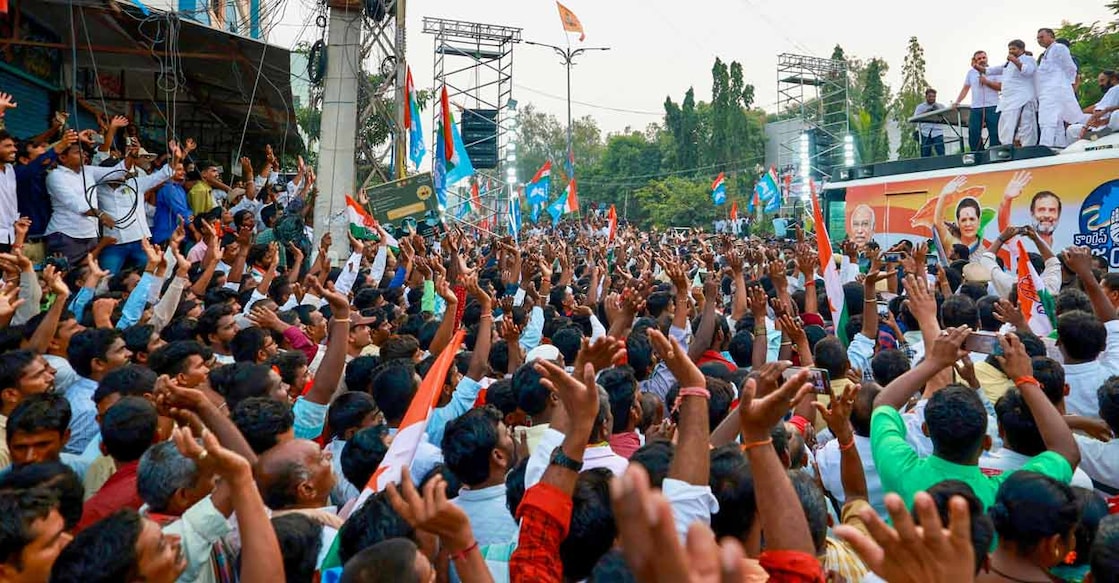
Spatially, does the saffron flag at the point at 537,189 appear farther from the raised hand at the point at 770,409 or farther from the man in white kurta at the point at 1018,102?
the raised hand at the point at 770,409

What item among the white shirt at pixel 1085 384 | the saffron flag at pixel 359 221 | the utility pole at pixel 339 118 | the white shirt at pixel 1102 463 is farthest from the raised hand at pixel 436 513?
the utility pole at pixel 339 118

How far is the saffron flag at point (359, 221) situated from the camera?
410 inches

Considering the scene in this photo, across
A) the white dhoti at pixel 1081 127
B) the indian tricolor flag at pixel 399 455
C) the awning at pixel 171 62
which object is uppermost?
the awning at pixel 171 62

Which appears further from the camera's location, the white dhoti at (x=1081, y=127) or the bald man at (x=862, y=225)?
the bald man at (x=862, y=225)

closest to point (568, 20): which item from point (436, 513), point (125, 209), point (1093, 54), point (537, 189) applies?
point (537, 189)

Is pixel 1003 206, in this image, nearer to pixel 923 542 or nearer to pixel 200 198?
pixel 200 198

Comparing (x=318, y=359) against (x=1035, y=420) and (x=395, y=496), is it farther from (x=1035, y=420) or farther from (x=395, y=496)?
(x=1035, y=420)

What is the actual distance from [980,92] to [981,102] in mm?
166

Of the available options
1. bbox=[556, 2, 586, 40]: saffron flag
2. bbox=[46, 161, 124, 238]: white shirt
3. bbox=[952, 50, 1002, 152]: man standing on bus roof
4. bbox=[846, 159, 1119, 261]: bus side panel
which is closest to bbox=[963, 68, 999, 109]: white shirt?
bbox=[952, 50, 1002, 152]: man standing on bus roof

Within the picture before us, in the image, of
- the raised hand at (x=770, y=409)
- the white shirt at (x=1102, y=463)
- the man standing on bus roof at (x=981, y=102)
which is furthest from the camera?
the man standing on bus roof at (x=981, y=102)

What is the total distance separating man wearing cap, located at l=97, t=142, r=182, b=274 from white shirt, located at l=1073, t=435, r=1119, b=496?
301 inches

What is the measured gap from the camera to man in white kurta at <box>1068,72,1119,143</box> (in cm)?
1115

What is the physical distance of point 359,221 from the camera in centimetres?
1125

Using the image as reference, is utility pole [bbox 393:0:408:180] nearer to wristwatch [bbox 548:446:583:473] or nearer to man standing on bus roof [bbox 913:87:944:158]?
man standing on bus roof [bbox 913:87:944:158]
